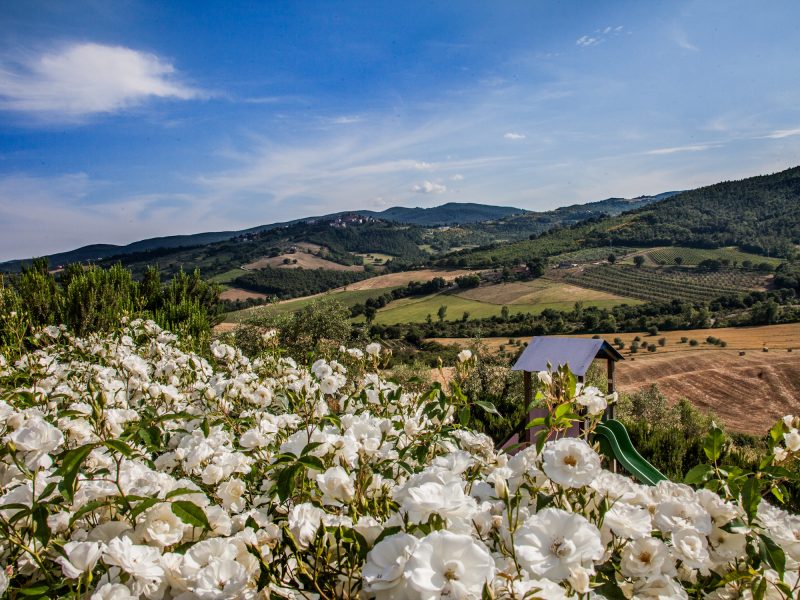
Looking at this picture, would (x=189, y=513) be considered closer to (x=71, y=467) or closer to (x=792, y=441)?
(x=71, y=467)

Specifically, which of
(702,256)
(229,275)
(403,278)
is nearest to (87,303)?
(403,278)

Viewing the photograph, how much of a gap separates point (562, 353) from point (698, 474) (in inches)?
289

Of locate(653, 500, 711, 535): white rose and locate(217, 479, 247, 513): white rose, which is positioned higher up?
locate(217, 479, 247, 513): white rose

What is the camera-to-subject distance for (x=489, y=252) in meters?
100

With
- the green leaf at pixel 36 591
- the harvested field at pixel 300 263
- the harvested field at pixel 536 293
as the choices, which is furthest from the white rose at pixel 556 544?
the harvested field at pixel 300 263

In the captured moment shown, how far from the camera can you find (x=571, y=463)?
120 centimetres

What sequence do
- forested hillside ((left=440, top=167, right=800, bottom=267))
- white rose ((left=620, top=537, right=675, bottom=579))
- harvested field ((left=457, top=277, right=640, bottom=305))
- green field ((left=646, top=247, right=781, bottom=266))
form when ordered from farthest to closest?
forested hillside ((left=440, top=167, right=800, bottom=267))
green field ((left=646, top=247, right=781, bottom=266))
harvested field ((left=457, top=277, right=640, bottom=305))
white rose ((left=620, top=537, right=675, bottom=579))

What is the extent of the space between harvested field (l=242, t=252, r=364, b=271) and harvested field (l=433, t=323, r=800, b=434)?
61064mm

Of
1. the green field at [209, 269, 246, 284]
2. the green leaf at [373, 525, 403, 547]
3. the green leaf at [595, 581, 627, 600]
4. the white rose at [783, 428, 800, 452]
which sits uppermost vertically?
the green field at [209, 269, 246, 284]

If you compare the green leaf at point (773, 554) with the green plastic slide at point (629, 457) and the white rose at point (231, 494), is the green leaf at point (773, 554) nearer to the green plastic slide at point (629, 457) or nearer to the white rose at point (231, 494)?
the white rose at point (231, 494)

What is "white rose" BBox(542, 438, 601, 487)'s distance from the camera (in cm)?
116

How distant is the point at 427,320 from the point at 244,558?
5467 centimetres

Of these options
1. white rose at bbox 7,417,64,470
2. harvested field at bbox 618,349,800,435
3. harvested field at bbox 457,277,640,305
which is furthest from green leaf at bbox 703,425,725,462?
harvested field at bbox 457,277,640,305

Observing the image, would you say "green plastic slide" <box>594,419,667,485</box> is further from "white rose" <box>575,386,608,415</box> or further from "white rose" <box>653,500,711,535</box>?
"white rose" <box>653,500,711,535</box>
